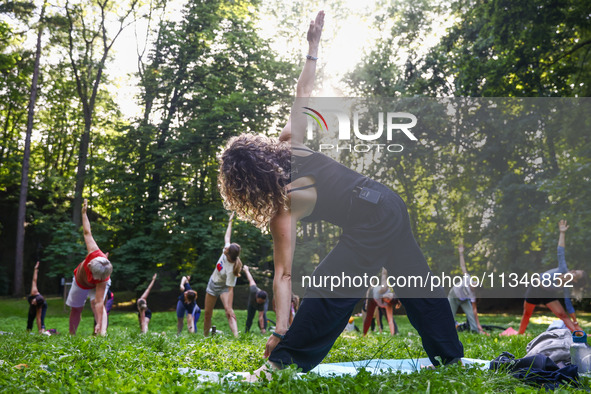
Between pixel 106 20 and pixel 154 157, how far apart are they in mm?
7657

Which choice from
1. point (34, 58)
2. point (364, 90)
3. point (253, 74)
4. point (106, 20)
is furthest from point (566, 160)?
point (34, 58)

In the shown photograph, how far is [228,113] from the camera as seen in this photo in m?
22.5

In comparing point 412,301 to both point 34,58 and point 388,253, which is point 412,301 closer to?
point 388,253

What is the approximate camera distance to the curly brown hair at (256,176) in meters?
3.75

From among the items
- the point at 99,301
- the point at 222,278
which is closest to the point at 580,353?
the point at 222,278

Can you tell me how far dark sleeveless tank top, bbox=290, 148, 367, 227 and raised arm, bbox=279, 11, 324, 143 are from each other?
0.85 feet

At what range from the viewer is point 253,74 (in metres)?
24.9

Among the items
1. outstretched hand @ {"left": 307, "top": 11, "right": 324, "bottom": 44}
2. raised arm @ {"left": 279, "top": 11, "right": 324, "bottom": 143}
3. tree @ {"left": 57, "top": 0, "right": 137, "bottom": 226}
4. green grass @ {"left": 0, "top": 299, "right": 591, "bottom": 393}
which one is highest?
tree @ {"left": 57, "top": 0, "right": 137, "bottom": 226}

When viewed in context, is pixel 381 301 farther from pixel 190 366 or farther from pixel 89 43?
pixel 89 43

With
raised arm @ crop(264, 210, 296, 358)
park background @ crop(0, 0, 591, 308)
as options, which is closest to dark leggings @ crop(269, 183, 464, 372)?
raised arm @ crop(264, 210, 296, 358)

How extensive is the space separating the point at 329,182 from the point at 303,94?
831mm

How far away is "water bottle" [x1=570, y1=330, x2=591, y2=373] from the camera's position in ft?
14.6

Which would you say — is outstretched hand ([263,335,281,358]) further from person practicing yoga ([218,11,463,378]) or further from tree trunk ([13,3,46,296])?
tree trunk ([13,3,46,296])

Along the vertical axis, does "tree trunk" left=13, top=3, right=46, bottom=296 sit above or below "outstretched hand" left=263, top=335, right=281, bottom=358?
above
